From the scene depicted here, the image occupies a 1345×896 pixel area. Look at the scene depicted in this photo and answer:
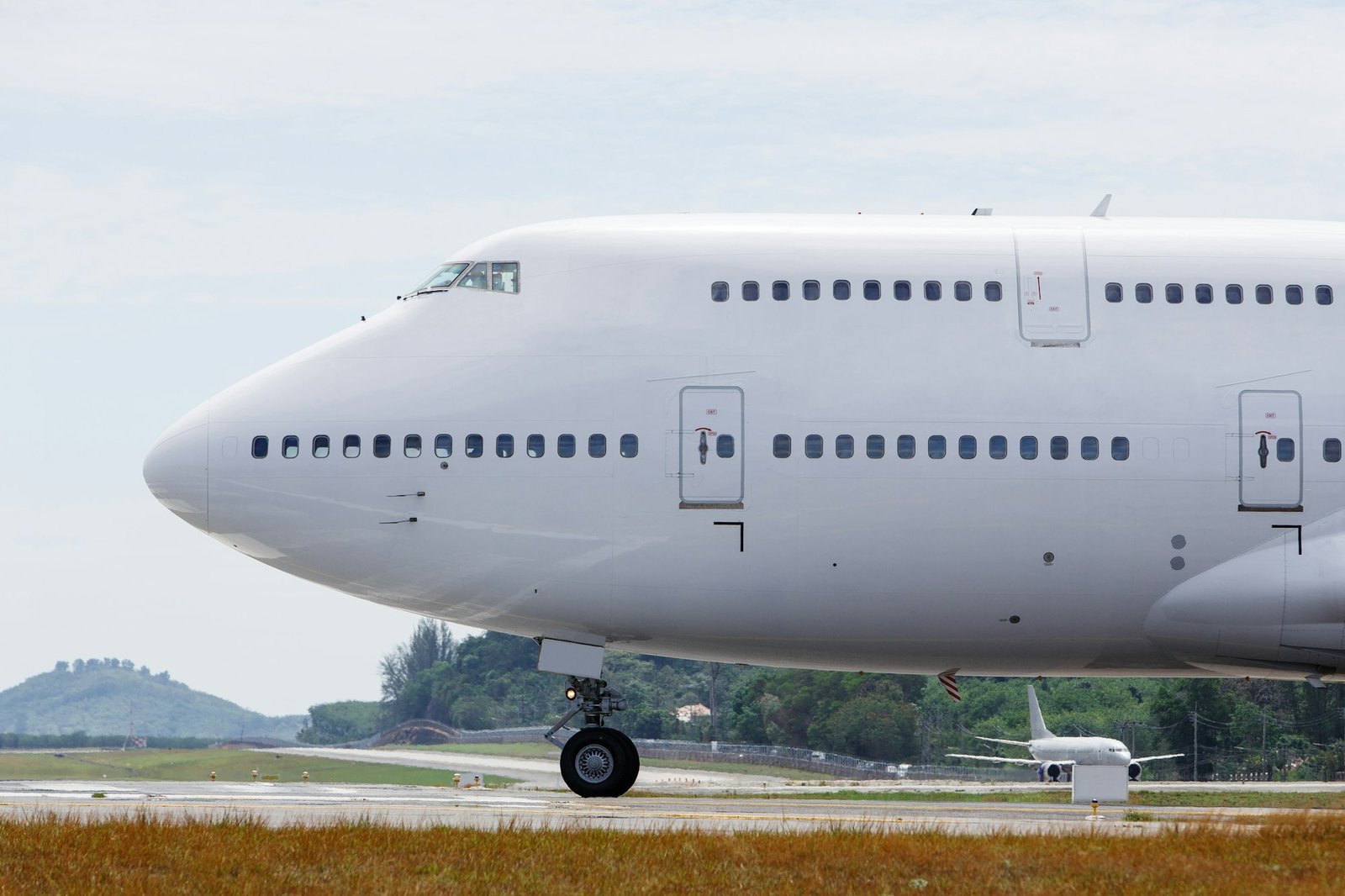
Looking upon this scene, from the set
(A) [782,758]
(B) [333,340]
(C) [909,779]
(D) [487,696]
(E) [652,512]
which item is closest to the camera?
(E) [652,512]

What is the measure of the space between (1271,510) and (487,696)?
507 feet

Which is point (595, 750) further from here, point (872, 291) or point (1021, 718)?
point (1021, 718)

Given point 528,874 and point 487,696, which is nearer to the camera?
point 528,874

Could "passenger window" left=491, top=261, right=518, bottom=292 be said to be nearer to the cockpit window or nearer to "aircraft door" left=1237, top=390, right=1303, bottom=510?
the cockpit window

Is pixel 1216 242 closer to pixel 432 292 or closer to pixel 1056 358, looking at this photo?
pixel 1056 358

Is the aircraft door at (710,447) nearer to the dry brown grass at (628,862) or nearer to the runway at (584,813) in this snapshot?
the runway at (584,813)

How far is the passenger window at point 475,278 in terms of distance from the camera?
79.8 ft

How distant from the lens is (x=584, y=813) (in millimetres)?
22328

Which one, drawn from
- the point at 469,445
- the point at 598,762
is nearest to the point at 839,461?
the point at 469,445

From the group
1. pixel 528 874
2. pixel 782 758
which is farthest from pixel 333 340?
pixel 782 758

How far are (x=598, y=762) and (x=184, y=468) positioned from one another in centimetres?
779

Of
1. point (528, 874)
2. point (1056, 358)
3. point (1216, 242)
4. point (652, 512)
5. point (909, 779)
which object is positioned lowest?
point (909, 779)

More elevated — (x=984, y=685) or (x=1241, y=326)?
(x=1241, y=326)

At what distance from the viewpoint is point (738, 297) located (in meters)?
23.5
